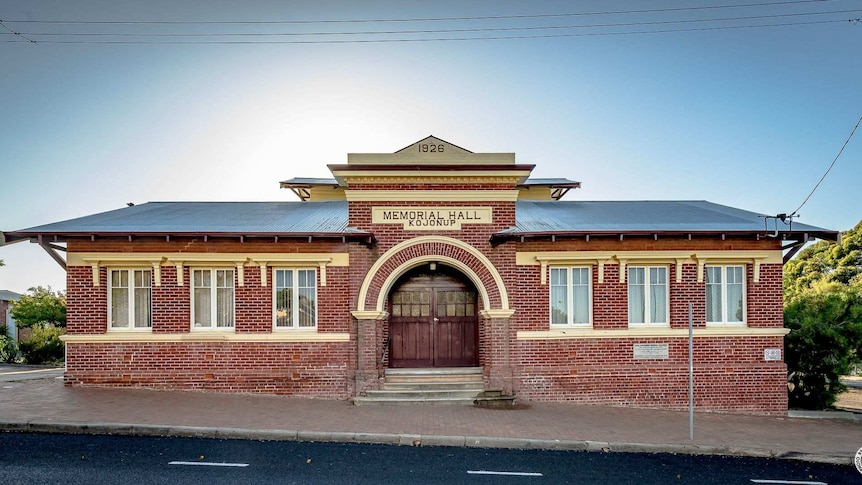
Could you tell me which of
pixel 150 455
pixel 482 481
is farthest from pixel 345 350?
pixel 482 481

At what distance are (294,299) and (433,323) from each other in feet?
11.1

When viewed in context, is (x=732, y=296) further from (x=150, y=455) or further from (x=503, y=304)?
(x=150, y=455)

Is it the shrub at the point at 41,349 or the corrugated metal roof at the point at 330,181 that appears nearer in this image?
the corrugated metal roof at the point at 330,181

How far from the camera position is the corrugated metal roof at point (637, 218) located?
40.3 feet

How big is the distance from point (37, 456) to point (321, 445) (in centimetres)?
403

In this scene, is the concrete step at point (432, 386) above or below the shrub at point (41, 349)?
above

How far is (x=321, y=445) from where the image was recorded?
880 centimetres

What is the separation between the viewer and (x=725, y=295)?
12711 mm

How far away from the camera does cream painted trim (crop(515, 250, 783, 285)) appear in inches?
490

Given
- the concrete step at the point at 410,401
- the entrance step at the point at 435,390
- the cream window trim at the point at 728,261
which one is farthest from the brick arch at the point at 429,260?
the cream window trim at the point at 728,261

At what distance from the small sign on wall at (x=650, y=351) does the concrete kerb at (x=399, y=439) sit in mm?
3452

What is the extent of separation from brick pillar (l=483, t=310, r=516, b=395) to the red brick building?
4 cm

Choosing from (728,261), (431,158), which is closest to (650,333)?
(728,261)

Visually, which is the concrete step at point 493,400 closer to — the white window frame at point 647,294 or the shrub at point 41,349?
the white window frame at point 647,294
